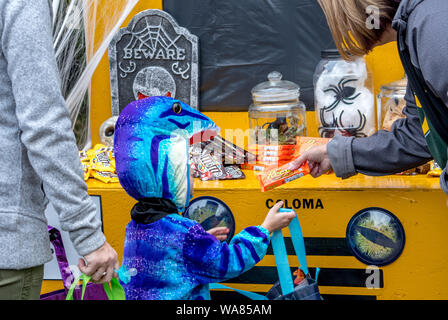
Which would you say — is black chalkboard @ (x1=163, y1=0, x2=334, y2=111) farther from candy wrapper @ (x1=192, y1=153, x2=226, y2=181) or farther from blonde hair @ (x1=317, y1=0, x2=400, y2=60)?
blonde hair @ (x1=317, y1=0, x2=400, y2=60)

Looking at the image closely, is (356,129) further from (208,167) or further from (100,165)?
(100,165)

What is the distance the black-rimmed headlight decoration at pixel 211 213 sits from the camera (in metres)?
2.29

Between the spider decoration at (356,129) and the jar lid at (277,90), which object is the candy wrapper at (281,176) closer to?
the spider decoration at (356,129)

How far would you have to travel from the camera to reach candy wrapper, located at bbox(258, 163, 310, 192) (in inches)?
78.4

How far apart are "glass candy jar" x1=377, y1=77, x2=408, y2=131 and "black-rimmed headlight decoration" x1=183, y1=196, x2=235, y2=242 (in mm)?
864

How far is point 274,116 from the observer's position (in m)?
2.74

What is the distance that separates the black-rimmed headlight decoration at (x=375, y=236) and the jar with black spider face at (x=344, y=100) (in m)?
0.48

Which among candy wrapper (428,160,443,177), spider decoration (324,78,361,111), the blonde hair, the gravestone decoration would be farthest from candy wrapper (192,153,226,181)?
the blonde hair

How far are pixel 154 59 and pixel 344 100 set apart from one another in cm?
107

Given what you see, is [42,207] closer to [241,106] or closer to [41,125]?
[41,125]

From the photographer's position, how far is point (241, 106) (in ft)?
9.65

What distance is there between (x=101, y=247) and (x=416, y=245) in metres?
1.34

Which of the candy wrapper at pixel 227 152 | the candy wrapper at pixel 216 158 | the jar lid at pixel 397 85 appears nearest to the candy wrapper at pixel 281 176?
the candy wrapper at pixel 216 158
